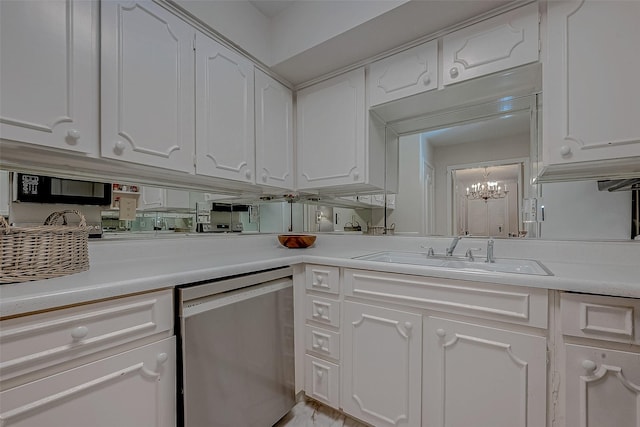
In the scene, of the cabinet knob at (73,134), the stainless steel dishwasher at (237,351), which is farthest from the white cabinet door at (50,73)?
the stainless steel dishwasher at (237,351)

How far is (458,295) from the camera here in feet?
3.57

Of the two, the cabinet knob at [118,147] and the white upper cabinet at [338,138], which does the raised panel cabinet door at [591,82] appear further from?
the cabinet knob at [118,147]

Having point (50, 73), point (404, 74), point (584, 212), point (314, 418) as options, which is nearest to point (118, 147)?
point (50, 73)

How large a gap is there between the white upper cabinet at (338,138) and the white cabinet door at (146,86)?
2.67 ft

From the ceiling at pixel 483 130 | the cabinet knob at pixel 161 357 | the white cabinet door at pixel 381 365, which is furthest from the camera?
the ceiling at pixel 483 130

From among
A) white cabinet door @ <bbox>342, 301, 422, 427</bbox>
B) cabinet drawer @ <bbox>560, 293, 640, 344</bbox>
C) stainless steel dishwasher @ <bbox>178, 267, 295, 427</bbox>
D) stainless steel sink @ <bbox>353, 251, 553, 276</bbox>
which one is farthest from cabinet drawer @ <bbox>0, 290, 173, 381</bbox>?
cabinet drawer @ <bbox>560, 293, 640, 344</bbox>

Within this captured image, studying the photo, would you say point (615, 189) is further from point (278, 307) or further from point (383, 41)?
point (278, 307)

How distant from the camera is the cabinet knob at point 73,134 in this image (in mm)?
1000

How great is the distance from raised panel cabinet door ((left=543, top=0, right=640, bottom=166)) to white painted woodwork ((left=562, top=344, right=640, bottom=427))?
74 centimetres

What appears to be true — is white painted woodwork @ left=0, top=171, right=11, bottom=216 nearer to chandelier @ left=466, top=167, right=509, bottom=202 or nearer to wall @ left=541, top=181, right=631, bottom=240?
chandelier @ left=466, top=167, right=509, bottom=202

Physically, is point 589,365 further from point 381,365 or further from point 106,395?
point 106,395

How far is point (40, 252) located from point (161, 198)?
697 mm

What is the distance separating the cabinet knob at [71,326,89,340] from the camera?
2.48ft

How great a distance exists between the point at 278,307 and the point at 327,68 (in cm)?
154
